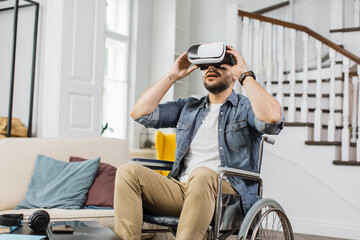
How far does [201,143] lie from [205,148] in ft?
0.11

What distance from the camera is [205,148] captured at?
2047 millimetres

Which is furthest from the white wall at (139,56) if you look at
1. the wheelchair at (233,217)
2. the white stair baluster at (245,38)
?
the wheelchair at (233,217)

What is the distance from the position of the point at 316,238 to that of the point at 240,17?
2221 mm

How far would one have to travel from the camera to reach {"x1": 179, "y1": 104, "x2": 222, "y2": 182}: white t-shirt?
203 centimetres

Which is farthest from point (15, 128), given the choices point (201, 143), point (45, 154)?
point (201, 143)

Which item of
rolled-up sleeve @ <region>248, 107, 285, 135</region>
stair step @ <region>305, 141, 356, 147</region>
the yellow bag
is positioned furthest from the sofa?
stair step @ <region>305, 141, 356, 147</region>

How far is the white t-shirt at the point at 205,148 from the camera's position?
6.67ft

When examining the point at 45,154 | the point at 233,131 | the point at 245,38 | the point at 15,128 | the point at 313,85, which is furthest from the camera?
the point at 313,85

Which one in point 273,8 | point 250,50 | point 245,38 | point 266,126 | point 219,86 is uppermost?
point 273,8

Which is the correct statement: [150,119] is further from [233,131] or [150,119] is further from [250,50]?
[250,50]

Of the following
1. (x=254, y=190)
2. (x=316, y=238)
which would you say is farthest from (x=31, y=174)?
(x=316, y=238)

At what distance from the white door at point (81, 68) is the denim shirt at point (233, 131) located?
7.11 feet

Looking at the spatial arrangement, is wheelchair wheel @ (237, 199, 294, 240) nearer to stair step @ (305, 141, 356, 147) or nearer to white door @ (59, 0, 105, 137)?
stair step @ (305, 141, 356, 147)

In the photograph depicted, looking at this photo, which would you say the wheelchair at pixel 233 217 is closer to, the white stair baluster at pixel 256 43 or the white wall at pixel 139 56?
the white stair baluster at pixel 256 43
